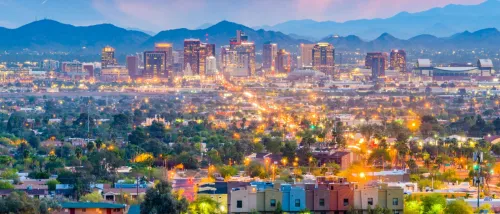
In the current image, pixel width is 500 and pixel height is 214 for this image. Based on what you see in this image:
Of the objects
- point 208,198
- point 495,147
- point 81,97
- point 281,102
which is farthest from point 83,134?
point 81,97

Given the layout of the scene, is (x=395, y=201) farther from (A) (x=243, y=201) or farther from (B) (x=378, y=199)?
(A) (x=243, y=201)

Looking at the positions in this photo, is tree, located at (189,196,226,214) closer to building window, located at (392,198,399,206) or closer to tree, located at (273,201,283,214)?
tree, located at (273,201,283,214)

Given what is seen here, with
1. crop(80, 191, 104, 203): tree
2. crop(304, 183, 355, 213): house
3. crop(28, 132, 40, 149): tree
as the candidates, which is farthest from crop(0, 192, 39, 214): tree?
crop(28, 132, 40, 149): tree

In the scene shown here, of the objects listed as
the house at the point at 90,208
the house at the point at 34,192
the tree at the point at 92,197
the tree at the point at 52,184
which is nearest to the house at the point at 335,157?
the tree at the point at 52,184

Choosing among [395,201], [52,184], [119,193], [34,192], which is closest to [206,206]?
[395,201]

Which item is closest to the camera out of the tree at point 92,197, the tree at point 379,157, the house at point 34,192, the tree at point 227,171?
the tree at point 92,197

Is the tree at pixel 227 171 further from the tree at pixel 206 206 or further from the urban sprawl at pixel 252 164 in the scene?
the tree at pixel 206 206

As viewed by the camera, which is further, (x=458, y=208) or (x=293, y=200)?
(x=458, y=208)
